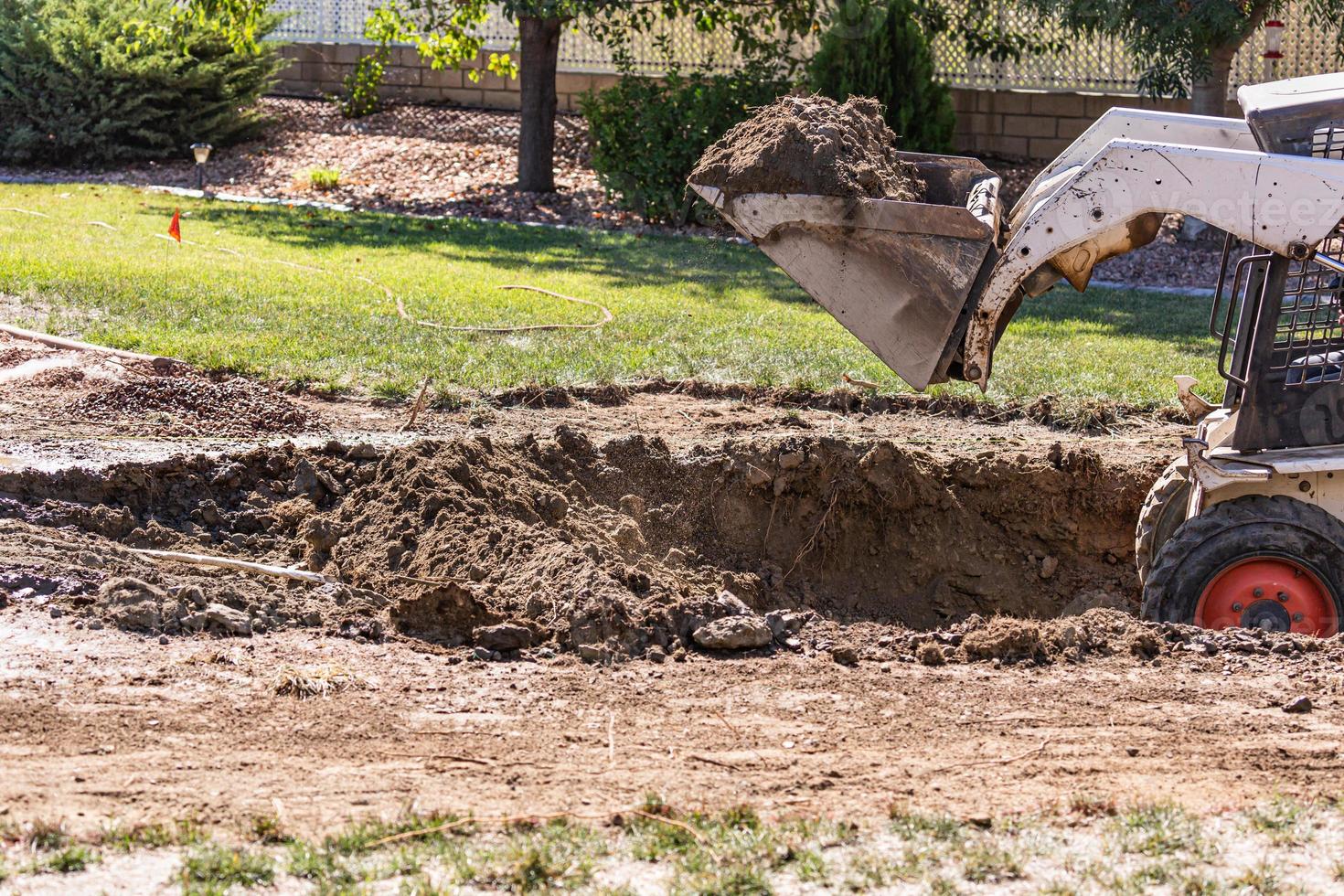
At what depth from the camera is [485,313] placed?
35.9ft

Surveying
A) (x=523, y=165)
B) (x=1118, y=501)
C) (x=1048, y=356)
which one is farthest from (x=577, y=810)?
(x=523, y=165)

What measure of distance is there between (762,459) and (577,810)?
3724 millimetres

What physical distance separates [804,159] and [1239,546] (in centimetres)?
233

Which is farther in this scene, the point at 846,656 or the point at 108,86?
the point at 108,86

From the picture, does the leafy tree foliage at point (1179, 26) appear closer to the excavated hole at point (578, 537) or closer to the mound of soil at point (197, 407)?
the excavated hole at point (578, 537)

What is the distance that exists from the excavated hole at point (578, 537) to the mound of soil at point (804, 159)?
5.66 feet

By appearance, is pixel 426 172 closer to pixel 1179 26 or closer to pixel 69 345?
pixel 1179 26

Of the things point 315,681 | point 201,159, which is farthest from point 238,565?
point 201,159

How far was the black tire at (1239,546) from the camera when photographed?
5336mm

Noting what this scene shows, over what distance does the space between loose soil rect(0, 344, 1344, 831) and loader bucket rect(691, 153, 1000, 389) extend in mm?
1226

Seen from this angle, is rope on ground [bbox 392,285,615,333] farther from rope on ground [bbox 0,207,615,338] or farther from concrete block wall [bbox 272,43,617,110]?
concrete block wall [bbox 272,43,617,110]

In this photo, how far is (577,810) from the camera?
3.90m

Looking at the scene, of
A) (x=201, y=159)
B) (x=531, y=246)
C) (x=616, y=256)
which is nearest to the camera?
(x=616, y=256)

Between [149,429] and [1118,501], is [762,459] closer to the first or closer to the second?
[1118,501]
